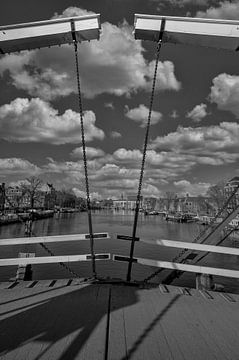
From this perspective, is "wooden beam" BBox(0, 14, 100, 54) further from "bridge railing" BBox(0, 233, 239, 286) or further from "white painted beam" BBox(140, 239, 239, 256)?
"white painted beam" BBox(140, 239, 239, 256)

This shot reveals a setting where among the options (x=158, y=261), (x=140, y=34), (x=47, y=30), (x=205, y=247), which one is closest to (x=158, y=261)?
(x=158, y=261)

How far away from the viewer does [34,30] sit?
6078 millimetres

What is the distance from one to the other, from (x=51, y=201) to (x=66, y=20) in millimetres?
151719

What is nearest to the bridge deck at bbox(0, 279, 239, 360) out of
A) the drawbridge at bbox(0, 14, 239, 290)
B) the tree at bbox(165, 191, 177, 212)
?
the drawbridge at bbox(0, 14, 239, 290)

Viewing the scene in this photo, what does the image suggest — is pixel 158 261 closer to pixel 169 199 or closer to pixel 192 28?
pixel 192 28

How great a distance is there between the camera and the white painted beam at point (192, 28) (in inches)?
233

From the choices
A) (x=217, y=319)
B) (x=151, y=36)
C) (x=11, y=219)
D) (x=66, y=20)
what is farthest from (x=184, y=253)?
(x=11, y=219)

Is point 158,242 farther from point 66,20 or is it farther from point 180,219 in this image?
point 180,219

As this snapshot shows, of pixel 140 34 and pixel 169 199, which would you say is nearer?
pixel 140 34

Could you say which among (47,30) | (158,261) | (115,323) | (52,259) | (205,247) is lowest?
(115,323)

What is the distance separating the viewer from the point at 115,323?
4.19 meters

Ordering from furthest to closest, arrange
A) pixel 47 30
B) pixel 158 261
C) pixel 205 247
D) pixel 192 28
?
pixel 158 261 → pixel 205 247 → pixel 47 30 → pixel 192 28

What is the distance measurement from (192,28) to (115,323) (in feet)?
19.4

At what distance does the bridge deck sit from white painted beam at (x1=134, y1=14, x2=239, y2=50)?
546cm
